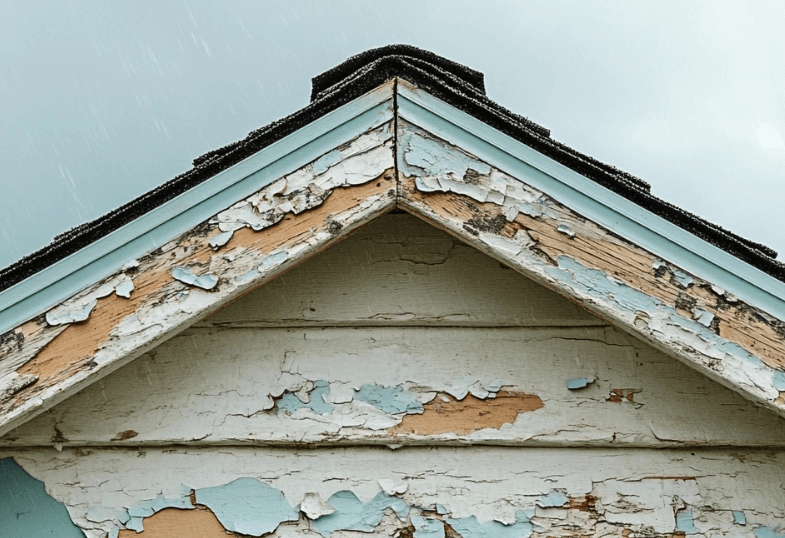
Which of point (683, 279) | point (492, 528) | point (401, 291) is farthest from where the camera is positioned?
point (401, 291)

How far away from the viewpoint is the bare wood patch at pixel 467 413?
159 centimetres

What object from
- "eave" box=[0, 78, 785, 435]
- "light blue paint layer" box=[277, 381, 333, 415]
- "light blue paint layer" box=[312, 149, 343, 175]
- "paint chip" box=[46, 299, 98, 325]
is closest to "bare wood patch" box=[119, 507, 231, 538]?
"light blue paint layer" box=[277, 381, 333, 415]

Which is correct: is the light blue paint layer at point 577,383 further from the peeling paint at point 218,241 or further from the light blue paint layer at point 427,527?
the peeling paint at point 218,241

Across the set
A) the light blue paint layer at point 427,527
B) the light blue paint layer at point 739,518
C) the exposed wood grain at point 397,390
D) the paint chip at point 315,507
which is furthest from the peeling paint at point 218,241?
the light blue paint layer at point 739,518

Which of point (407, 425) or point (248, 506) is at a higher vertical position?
point (407, 425)

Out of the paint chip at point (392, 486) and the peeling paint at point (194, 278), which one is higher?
the peeling paint at point (194, 278)

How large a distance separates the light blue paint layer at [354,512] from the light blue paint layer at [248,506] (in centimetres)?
8

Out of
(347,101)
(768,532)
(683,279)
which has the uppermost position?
(347,101)

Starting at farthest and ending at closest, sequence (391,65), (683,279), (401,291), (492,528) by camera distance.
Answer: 1. (401,291)
2. (492,528)
3. (391,65)
4. (683,279)

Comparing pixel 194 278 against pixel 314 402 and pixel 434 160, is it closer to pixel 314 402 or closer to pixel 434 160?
pixel 314 402

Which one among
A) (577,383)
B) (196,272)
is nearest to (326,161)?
(196,272)

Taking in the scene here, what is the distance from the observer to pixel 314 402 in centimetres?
162

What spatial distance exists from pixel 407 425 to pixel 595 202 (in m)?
0.72

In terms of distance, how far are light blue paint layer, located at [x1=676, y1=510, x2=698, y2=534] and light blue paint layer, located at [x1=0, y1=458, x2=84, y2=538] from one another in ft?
4.99
